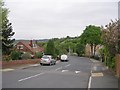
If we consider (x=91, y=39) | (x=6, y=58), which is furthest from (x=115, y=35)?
(x=91, y=39)

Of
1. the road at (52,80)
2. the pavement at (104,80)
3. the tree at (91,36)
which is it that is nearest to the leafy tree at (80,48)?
the tree at (91,36)

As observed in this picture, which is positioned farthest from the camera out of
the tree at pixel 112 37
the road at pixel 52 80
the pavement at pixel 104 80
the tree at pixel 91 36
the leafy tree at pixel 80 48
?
the leafy tree at pixel 80 48

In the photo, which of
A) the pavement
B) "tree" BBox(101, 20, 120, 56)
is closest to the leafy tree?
"tree" BBox(101, 20, 120, 56)

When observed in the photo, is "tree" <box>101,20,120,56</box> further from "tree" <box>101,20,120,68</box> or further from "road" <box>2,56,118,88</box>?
"road" <box>2,56,118,88</box>

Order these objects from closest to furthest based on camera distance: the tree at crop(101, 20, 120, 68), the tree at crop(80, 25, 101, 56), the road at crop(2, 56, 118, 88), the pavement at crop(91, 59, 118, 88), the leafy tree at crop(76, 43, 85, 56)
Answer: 1. the road at crop(2, 56, 118, 88)
2. the pavement at crop(91, 59, 118, 88)
3. the tree at crop(101, 20, 120, 68)
4. the tree at crop(80, 25, 101, 56)
5. the leafy tree at crop(76, 43, 85, 56)

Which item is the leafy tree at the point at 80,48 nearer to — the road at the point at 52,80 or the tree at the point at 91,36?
the tree at the point at 91,36

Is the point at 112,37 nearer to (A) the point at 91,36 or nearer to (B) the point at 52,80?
(B) the point at 52,80

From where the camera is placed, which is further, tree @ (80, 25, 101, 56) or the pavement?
tree @ (80, 25, 101, 56)

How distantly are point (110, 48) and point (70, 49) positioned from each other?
135 meters

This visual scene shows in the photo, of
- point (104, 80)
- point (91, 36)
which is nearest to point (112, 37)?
point (104, 80)

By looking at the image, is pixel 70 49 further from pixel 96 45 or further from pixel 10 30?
pixel 10 30

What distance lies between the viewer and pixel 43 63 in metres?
52.6

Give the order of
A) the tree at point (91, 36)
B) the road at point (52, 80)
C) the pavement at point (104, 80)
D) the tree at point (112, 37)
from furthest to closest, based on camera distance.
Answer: the tree at point (91, 36)
the tree at point (112, 37)
the pavement at point (104, 80)
the road at point (52, 80)

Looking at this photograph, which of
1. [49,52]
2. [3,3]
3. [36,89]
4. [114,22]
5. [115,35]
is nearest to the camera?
[36,89]
